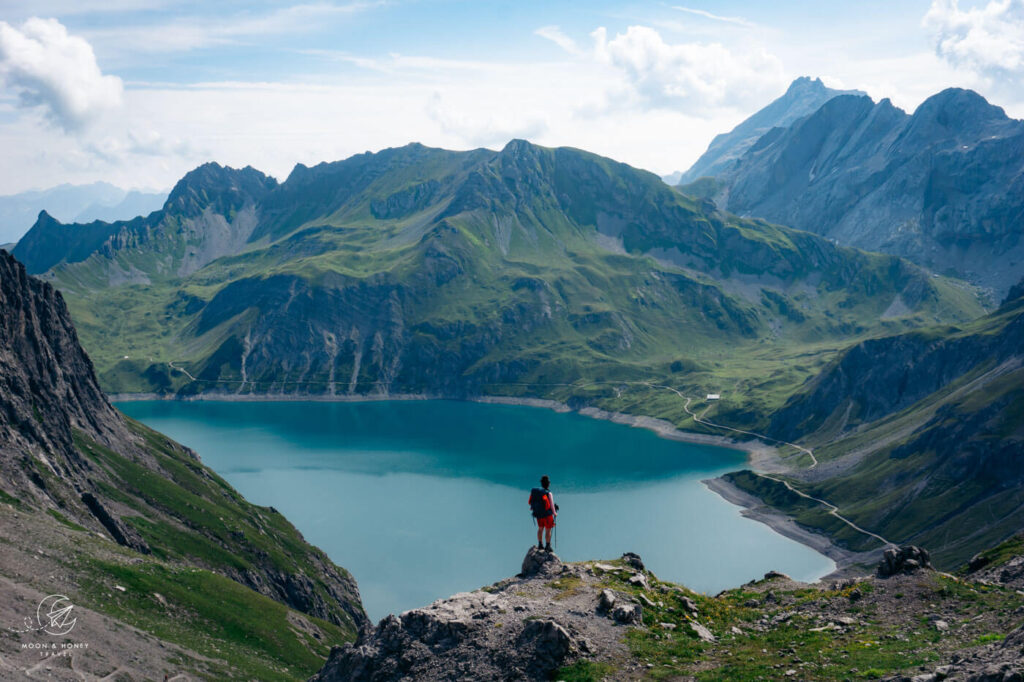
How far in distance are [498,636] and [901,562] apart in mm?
26838

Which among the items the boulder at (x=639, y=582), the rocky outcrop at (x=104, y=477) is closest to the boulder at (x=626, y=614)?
the boulder at (x=639, y=582)

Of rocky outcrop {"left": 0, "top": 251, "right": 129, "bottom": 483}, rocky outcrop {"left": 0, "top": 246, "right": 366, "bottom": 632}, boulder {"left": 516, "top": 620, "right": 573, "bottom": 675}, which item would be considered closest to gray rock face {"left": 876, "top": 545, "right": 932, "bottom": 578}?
boulder {"left": 516, "top": 620, "right": 573, "bottom": 675}

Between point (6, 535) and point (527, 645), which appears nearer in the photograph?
point (527, 645)

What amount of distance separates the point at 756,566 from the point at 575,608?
152 m

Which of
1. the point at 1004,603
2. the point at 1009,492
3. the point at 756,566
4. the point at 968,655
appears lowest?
the point at 968,655

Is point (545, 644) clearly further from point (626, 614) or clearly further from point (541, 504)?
point (541, 504)

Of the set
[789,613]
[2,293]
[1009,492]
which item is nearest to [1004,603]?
[789,613]

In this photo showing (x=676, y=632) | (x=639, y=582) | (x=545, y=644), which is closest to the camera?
(x=545, y=644)

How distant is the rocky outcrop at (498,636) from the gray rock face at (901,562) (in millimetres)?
17790

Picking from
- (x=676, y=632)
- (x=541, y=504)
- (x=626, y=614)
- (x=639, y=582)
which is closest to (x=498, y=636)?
(x=626, y=614)

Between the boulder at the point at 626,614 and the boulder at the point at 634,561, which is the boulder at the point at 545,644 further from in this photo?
the boulder at the point at 634,561

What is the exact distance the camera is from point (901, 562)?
50.8 meters

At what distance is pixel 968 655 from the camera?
33781 millimetres

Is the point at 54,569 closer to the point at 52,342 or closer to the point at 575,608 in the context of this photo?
the point at 575,608
